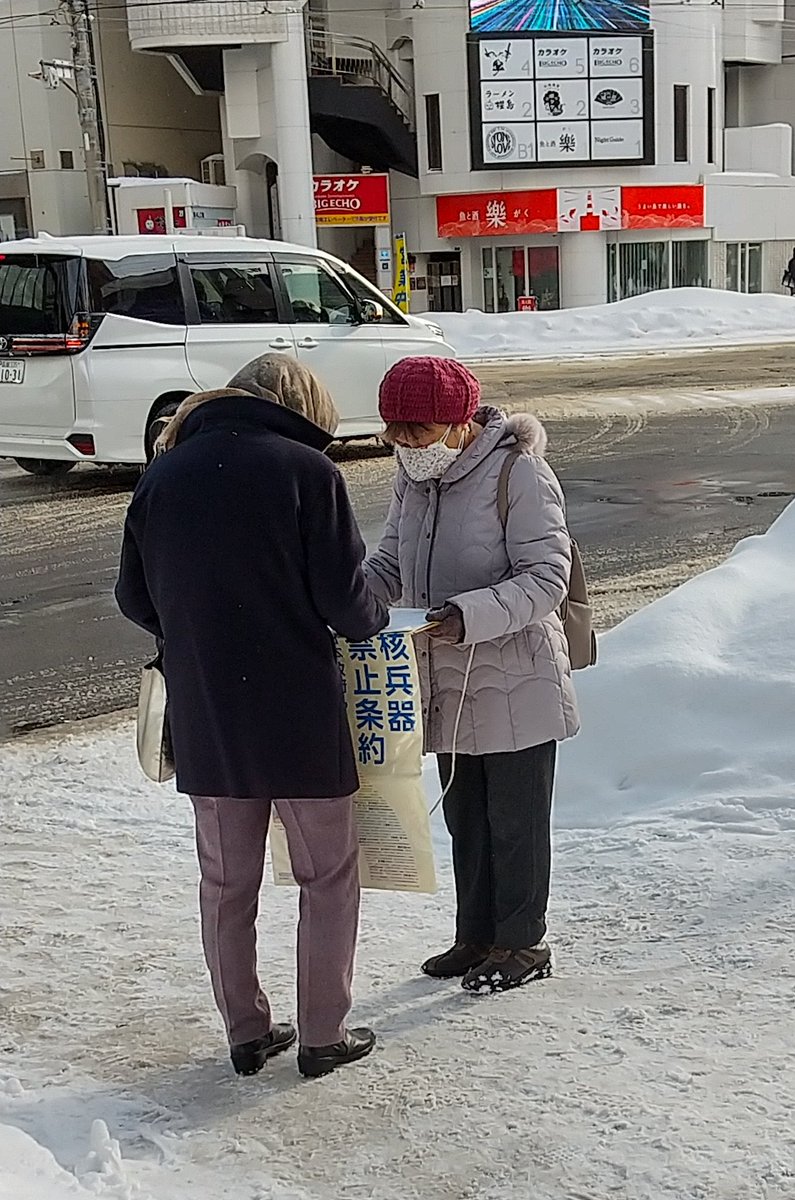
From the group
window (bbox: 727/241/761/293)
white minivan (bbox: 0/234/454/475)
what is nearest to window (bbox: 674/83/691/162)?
window (bbox: 727/241/761/293)

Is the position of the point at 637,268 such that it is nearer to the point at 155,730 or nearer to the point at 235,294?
the point at 235,294

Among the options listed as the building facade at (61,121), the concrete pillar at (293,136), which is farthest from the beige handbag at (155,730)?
the building facade at (61,121)

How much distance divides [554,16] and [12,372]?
29975 millimetres

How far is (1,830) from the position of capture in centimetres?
504

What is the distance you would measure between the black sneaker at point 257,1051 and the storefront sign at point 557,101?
36239 mm

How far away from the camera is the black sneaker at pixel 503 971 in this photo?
3.69m

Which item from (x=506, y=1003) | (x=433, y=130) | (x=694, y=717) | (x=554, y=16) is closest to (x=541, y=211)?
(x=433, y=130)

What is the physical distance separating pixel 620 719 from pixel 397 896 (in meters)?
1.20

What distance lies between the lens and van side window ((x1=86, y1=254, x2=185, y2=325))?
38.5 feet

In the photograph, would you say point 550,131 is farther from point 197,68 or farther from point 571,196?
point 197,68

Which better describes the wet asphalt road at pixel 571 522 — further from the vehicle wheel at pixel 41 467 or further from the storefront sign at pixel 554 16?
the storefront sign at pixel 554 16

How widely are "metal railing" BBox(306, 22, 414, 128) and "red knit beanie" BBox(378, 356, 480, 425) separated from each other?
122 feet

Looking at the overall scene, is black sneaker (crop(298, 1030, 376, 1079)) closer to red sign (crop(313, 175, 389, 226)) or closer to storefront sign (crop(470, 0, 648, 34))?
red sign (crop(313, 175, 389, 226))

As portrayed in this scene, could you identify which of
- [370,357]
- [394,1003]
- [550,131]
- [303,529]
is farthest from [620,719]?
[550,131]
